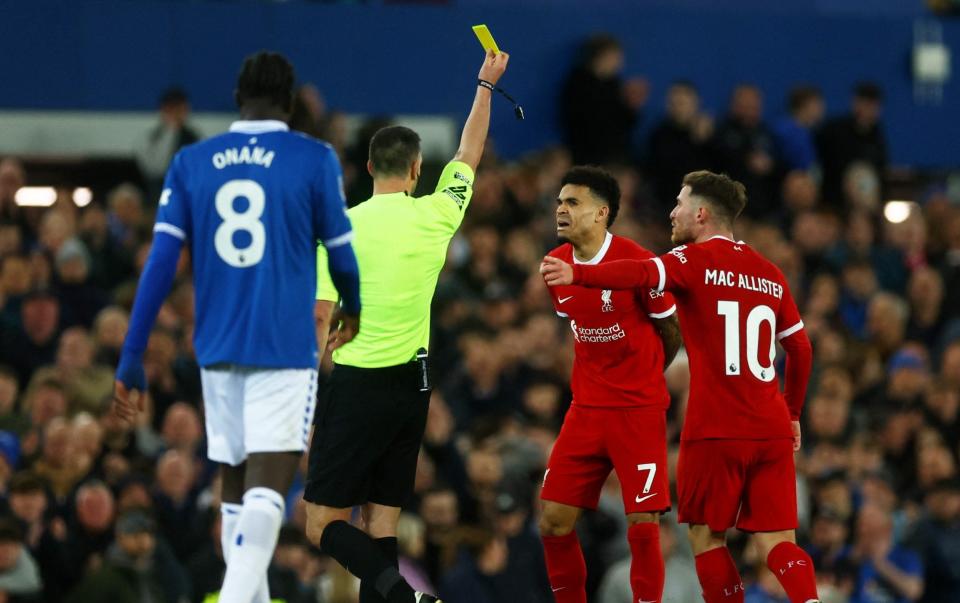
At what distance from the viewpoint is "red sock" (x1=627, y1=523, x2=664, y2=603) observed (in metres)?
8.54

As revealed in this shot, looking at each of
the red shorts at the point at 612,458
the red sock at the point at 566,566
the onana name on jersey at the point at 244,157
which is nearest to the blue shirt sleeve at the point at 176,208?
the onana name on jersey at the point at 244,157

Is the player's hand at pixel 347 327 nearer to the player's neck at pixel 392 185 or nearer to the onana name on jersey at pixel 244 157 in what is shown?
the onana name on jersey at pixel 244 157

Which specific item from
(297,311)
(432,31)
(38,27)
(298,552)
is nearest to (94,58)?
(38,27)

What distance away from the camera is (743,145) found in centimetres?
1753

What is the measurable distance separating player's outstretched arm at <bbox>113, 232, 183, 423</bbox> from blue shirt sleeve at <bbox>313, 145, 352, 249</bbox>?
569mm

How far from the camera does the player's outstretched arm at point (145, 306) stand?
6.95 m

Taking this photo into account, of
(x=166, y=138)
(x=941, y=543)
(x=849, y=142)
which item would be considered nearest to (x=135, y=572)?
(x=166, y=138)

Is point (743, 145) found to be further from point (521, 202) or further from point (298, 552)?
point (298, 552)

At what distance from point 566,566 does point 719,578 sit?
832 mm

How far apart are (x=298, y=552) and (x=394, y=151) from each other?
371 cm

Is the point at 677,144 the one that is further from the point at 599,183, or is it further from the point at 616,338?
the point at 616,338

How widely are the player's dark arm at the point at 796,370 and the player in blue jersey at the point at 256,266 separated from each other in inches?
99.3

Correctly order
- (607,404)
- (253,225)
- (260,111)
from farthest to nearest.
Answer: (607,404), (260,111), (253,225)

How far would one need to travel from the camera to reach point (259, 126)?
709 centimetres
